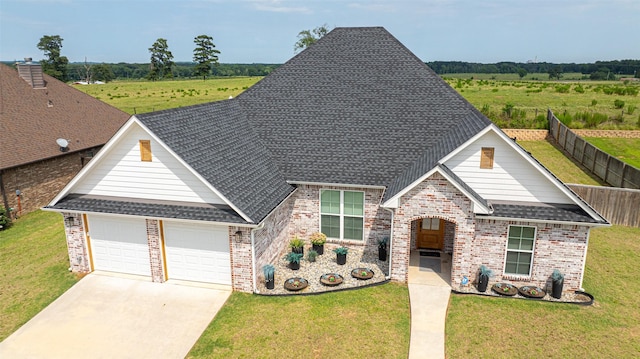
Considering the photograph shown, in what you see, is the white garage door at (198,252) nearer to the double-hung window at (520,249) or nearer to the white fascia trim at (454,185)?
the white fascia trim at (454,185)

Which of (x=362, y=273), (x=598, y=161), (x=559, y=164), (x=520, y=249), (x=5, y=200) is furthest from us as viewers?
(x=559, y=164)

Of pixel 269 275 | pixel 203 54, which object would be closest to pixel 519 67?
pixel 203 54

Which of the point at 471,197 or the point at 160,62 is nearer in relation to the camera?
the point at 471,197

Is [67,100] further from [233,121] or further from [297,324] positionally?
[297,324]

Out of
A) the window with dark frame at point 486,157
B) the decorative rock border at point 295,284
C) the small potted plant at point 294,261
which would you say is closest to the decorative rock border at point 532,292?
the window with dark frame at point 486,157

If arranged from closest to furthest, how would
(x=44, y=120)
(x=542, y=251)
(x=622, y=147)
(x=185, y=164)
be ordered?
(x=185, y=164)
(x=542, y=251)
(x=44, y=120)
(x=622, y=147)

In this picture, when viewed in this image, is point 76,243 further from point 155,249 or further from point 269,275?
point 269,275
